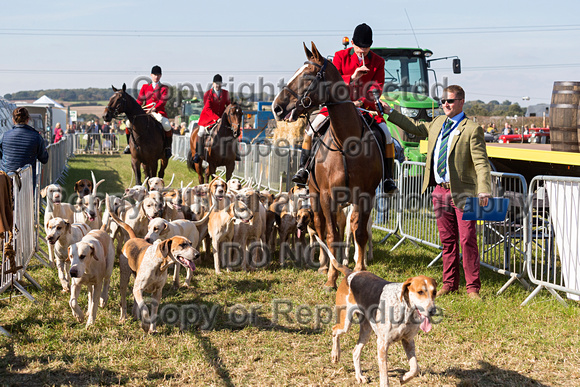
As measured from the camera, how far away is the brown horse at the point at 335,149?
615 cm

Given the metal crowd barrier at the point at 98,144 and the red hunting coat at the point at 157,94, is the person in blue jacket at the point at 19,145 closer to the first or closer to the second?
the red hunting coat at the point at 157,94

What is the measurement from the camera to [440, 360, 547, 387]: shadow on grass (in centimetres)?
420

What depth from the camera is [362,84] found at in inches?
284

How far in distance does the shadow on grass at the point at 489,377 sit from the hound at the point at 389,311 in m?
0.63

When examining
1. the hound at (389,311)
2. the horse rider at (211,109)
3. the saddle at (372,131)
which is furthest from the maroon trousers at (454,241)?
the horse rider at (211,109)

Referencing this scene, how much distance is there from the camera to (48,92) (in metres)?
137

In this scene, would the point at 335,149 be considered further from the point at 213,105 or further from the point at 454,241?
the point at 213,105

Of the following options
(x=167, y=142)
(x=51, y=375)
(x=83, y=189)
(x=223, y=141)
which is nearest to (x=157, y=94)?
(x=167, y=142)

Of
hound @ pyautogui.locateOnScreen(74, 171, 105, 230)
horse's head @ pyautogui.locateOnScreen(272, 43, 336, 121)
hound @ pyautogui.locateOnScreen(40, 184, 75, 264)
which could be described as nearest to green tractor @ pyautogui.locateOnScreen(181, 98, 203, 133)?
hound @ pyautogui.locateOnScreen(40, 184, 75, 264)

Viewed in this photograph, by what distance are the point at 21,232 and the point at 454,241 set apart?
5.06 meters

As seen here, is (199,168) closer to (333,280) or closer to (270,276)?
(270,276)

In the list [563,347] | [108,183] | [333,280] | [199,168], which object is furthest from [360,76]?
[108,183]

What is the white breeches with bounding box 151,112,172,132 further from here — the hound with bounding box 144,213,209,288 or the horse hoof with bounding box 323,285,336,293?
the horse hoof with bounding box 323,285,336,293

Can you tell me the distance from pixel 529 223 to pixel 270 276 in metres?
3.18
